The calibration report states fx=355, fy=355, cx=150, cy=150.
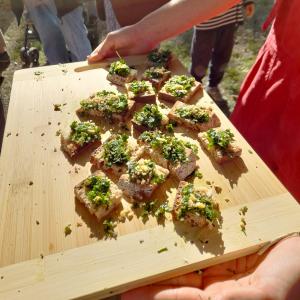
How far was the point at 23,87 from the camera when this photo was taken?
3.14 meters

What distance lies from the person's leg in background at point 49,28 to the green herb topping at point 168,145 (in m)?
3.61

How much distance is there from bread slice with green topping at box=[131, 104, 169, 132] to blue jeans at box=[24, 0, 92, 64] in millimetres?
3277

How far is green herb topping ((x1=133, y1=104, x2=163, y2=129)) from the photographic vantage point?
2688mm

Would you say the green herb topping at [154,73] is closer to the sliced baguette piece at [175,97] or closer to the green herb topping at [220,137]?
the sliced baguette piece at [175,97]

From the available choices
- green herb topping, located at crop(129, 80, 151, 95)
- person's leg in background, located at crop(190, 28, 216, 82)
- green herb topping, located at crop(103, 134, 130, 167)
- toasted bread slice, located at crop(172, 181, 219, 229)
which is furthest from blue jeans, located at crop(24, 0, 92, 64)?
toasted bread slice, located at crop(172, 181, 219, 229)

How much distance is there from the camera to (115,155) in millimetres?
2428

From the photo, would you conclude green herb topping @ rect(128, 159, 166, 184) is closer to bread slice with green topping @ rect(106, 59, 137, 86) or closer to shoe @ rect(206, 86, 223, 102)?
bread slice with green topping @ rect(106, 59, 137, 86)

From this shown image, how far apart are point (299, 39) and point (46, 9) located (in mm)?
4268

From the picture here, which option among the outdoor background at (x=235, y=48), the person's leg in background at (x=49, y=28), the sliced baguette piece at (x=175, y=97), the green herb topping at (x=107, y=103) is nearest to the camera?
the green herb topping at (x=107, y=103)

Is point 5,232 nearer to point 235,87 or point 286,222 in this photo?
point 286,222

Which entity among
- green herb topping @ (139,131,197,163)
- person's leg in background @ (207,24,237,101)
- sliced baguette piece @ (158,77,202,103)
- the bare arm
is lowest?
person's leg in background @ (207,24,237,101)

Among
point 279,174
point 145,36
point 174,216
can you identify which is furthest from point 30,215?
point 145,36

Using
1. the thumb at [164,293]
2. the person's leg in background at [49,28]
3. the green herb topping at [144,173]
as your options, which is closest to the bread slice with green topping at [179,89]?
the green herb topping at [144,173]

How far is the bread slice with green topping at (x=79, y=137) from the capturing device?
2520 millimetres
